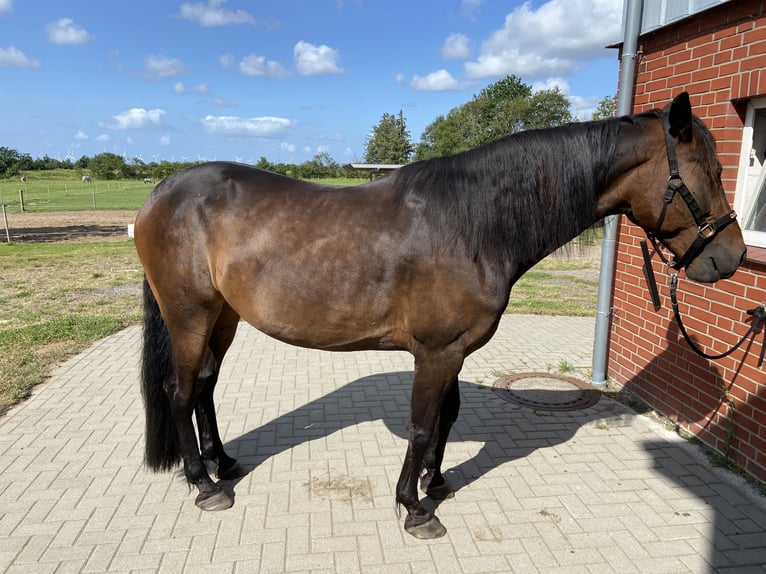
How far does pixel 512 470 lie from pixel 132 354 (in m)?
4.58

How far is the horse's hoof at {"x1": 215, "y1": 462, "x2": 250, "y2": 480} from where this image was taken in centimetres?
314

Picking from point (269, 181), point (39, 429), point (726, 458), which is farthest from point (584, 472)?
point (39, 429)

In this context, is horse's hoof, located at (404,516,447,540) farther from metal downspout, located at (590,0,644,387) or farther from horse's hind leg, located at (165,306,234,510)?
metal downspout, located at (590,0,644,387)

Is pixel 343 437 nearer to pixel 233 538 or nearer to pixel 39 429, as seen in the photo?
pixel 233 538

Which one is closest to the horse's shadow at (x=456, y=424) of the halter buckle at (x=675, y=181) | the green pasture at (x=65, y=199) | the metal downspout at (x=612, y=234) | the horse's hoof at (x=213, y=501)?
the horse's hoof at (x=213, y=501)

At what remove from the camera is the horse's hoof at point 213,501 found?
2.81 meters

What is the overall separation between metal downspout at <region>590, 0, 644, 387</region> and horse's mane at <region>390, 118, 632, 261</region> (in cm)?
192

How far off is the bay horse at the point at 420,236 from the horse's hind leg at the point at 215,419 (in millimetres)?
275

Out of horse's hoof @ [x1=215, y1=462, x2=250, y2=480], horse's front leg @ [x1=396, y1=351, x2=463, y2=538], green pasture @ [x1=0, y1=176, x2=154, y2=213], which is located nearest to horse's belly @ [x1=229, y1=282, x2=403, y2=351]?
horse's front leg @ [x1=396, y1=351, x2=463, y2=538]

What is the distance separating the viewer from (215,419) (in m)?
3.26

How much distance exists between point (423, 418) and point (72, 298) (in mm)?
7931

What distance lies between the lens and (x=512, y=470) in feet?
10.7

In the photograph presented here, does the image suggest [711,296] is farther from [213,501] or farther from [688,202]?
[213,501]

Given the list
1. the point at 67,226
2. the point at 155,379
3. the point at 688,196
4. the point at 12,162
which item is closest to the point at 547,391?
the point at 688,196
